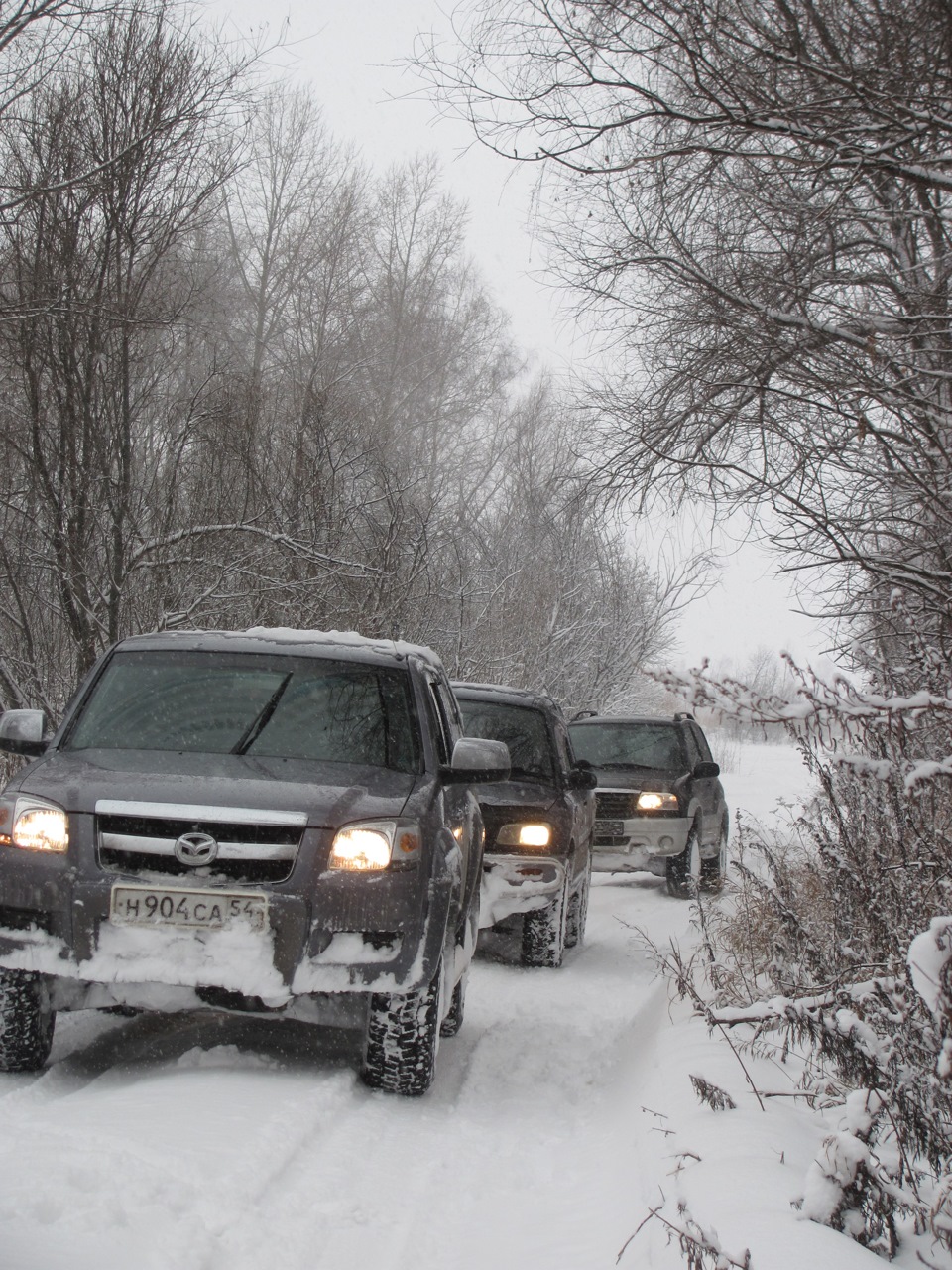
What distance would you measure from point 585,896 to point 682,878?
10.2 ft

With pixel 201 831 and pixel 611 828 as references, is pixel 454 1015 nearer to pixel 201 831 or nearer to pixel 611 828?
pixel 201 831

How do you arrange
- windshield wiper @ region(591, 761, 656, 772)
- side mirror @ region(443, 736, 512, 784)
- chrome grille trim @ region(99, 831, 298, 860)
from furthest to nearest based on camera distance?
1. windshield wiper @ region(591, 761, 656, 772)
2. side mirror @ region(443, 736, 512, 784)
3. chrome grille trim @ region(99, 831, 298, 860)

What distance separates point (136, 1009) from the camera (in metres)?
4.97

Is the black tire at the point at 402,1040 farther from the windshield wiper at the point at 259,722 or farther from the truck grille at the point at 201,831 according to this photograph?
the windshield wiper at the point at 259,722

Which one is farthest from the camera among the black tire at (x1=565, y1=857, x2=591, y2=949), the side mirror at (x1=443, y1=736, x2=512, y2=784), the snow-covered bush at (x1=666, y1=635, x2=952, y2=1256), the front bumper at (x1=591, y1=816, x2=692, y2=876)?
the front bumper at (x1=591, y1=816, x2=692, y2=876)

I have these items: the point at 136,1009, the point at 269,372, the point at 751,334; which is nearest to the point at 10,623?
the point at 136,1009

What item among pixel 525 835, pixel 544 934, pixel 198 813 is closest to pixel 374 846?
pixel 198 813

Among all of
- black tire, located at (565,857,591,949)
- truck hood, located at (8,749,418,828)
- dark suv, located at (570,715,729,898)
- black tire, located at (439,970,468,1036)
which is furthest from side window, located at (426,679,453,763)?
dark suv, located at (570,715,729,898)

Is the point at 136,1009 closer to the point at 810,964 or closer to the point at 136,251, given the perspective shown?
the point at 810,964

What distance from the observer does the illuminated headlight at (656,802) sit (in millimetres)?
12438

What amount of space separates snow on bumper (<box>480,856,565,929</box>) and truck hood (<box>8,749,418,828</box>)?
115 inches

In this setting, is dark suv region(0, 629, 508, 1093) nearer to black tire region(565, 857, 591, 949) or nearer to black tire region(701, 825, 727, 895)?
black tire region(565, 857, 591, 949)

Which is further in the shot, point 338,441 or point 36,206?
point 338,441

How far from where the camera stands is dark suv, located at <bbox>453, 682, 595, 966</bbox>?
26.2ft
